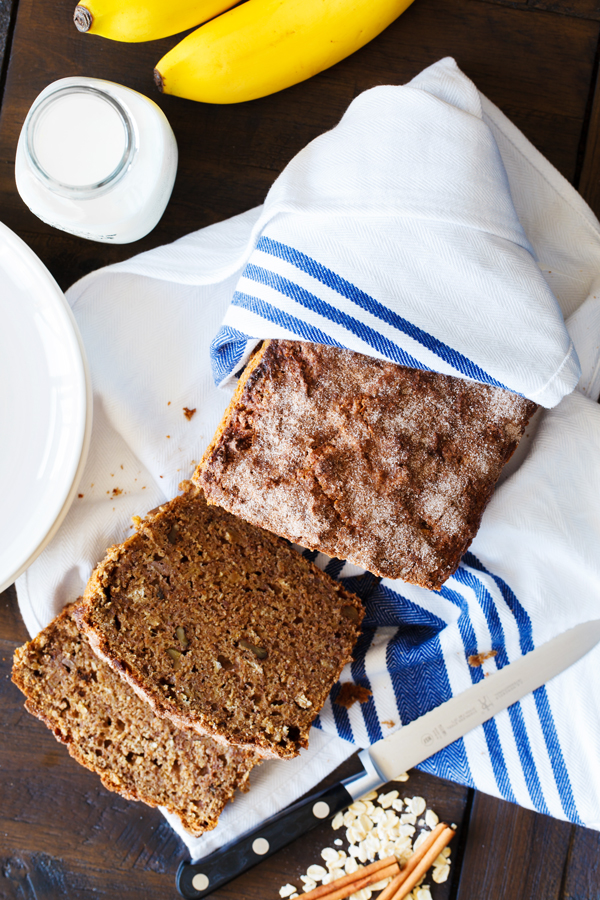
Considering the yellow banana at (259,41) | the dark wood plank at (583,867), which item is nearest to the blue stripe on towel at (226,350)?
the yellow banana at (259,41)

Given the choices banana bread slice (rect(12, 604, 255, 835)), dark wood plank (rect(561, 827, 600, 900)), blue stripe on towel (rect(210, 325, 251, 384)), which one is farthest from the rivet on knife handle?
blue stripe on towel (rect(210, 325, 251, 384))

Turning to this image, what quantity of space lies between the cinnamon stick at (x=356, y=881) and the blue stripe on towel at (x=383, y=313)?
149 cm

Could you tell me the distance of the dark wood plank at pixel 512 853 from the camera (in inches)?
78.2

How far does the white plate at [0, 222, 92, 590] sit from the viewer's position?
1690 millimetres

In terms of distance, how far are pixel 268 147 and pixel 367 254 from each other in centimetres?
68

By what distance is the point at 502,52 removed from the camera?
187 cm

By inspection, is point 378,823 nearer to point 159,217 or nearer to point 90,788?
point 90,788

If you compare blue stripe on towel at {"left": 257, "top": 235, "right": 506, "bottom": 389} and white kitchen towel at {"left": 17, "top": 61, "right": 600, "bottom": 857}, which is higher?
blue stripe on towel at {"left": 257, "top": 235, "right": 506, "bottom": 389}

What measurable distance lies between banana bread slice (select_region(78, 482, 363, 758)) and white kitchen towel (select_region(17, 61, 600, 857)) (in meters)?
0.14

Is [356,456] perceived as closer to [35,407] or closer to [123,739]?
[35,407]

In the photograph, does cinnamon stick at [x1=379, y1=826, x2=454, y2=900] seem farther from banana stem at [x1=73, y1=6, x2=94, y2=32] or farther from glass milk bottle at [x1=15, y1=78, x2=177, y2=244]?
banana stem at [x1=73, y1=6, x2=94, y2=32]

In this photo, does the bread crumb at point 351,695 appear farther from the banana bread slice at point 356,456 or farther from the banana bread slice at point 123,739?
the banana bread slice at point 356,456

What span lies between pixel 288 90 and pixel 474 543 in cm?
138

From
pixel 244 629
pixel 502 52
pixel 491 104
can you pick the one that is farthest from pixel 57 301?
pixel 502 52
